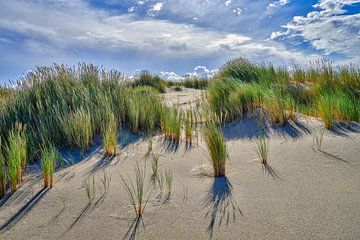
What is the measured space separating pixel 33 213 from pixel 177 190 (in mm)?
1065

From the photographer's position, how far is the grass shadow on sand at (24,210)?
2107 millimetres

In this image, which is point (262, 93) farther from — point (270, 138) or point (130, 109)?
point (130, 109)

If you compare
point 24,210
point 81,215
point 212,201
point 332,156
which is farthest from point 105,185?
point 332,156

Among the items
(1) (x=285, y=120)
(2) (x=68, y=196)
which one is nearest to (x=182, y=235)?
(2) (x=68, y=196)

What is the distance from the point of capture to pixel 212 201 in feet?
7.32

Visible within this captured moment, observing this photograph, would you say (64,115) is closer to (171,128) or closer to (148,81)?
(171,128)

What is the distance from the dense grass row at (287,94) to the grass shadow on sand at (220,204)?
1717 mm

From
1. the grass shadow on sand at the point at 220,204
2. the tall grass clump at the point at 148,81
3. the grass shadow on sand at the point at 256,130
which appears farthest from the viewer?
the tall grass clump at the point at 148,81

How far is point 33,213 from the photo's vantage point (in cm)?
224

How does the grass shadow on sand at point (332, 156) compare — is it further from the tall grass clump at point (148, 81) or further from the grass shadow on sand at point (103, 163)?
the tall grass clump at point (148, 81)

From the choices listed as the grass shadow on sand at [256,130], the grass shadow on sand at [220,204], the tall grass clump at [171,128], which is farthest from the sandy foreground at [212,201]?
the tall grass clump at [171,128]

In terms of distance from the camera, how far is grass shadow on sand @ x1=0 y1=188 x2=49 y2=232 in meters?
2.11

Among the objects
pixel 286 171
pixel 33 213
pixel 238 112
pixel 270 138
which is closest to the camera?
pixel 33 213

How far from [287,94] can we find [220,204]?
3.86m
